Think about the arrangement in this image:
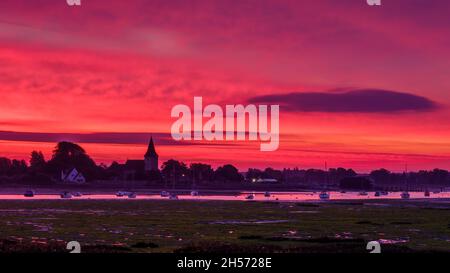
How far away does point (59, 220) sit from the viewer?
71062 millimetres

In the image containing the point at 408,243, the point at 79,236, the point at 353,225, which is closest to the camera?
the point at 408,243
